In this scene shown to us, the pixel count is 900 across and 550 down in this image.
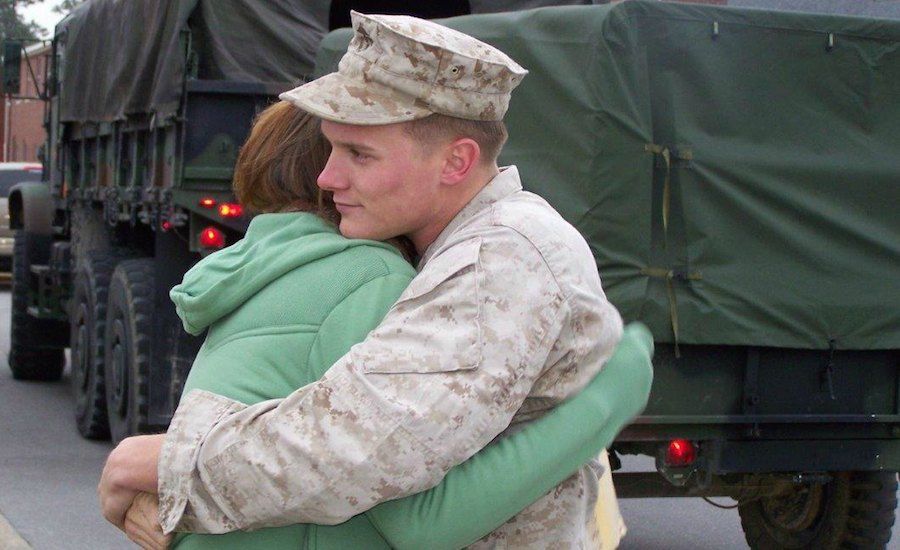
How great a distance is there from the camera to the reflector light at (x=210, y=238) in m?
7.84

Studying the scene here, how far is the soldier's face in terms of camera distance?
2.00 meters

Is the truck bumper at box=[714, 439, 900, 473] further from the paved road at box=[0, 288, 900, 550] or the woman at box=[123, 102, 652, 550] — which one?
the woman at box=[123, 102, 652, 550]

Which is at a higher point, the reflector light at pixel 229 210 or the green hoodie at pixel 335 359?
the green hoodie at pixel 335 359

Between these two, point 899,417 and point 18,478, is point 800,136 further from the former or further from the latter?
point 18,478

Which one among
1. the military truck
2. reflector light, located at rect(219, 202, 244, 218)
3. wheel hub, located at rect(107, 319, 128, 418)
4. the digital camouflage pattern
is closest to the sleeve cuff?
the digital camouflage pattern

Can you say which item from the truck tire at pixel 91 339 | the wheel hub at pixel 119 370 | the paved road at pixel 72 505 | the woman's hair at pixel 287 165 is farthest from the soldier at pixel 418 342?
the truck tire at pixel 91 339

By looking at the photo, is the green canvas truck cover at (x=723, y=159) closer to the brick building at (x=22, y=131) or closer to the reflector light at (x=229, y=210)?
the reflector light at (x=229, y=210)

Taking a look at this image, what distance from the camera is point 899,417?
584 centimetres

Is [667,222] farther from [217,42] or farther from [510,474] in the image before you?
[510,474]

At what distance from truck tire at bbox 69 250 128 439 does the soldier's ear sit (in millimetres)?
7546

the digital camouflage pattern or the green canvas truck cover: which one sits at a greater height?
the digital camouflage pattern

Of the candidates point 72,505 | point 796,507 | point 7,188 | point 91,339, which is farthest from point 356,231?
point 7,188

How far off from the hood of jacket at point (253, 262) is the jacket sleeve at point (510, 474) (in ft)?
1.17

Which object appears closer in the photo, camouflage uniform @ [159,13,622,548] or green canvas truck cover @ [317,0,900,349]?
camouflage uniform @ [159,13,622,548]
